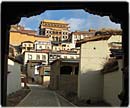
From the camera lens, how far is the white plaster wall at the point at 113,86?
1733cm

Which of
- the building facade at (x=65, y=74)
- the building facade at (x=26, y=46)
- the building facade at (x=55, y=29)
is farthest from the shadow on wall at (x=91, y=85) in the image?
the building facade at (x=55, y=29)

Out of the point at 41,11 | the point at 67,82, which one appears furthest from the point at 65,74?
the point at 41,11

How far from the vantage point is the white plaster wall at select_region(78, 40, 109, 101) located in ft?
81.1

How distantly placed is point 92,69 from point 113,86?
6.01m

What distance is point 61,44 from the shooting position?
10344cm

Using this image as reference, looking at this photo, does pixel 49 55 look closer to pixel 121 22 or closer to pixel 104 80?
pixel 104 80

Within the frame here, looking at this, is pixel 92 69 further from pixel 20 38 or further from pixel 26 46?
pixel 20 38

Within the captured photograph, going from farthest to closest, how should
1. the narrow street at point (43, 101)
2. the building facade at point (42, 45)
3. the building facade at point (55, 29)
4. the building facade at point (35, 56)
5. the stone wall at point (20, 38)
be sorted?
1. the building facade at point (55, 29)
2. the stone wall at point (20, 38)
3. the building facade at point (42, 45)
4. the building facade at point (35, 56)
5. the narrow street at point (43, 101)

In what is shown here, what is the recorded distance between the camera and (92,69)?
2531 cm

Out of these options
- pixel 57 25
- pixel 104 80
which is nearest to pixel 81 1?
pixel 104 80

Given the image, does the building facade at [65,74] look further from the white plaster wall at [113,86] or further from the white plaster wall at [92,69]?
the white plaster wall at [113,86]

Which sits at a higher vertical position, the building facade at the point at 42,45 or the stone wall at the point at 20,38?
the stone wall at the point at 20,38

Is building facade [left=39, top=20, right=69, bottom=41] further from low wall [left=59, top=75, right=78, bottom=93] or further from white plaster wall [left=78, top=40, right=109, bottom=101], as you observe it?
white plaster wall [left=78, top=40, right=109, bottom=101]

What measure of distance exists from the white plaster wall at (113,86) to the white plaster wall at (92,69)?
4.70ft
